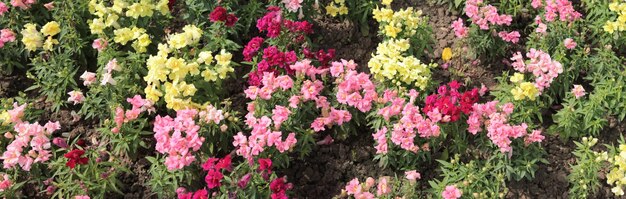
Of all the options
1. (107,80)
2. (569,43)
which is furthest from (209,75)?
(569,43)

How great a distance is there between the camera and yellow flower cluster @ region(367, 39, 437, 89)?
18.2 feet

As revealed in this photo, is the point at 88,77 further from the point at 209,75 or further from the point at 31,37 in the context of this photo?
the point at 209,75

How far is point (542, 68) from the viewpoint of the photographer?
5629 mm

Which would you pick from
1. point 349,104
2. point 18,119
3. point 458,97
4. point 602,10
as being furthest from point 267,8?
point 602,10

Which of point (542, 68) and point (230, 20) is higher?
point (230, 20)

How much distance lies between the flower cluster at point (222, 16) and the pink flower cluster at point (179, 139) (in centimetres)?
106

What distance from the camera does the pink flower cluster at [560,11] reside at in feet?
19.8

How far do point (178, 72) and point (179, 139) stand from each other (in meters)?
0.74

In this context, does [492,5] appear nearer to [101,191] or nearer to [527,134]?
[527,134]

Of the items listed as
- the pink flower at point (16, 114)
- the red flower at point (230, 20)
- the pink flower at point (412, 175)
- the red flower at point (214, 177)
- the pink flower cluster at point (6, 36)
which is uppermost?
the red flower at point (230, 20)

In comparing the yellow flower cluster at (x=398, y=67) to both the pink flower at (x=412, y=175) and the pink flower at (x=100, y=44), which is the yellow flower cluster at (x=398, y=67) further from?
the pink flower at (x=100, y=44)

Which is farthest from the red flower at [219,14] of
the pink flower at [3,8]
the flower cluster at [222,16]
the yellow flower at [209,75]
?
the pink flower at [3,8]

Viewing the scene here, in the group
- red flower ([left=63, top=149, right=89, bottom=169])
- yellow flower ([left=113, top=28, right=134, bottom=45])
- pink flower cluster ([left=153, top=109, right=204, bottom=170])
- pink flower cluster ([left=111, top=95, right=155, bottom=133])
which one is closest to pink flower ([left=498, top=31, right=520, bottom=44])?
pink flower cluster ([left=153, top=109, right=204, bottom=170])

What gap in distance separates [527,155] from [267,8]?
2.95m
